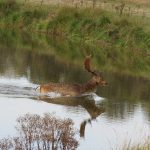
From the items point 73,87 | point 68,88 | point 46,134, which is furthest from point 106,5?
point 46,134

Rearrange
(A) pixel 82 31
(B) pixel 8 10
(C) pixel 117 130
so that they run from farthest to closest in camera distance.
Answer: (B) pixel 8 10 < (A) pixel 82 31 < (C) pixel 117 130

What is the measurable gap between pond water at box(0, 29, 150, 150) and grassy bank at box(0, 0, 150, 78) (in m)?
4.36

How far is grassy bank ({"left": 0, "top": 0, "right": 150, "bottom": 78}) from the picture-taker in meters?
39.1

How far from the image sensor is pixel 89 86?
25.2 meters

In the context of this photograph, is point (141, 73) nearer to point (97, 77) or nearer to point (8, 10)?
point (97, 77)

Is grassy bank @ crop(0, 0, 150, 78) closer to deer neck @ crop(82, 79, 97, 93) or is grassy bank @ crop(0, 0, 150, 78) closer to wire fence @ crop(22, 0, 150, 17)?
wire fence @ crop(22, 0, 150, 17)

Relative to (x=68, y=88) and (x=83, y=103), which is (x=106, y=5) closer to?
(x=68, y=88)

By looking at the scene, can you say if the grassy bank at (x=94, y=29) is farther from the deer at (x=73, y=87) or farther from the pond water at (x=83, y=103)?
the deer at (x=73, y=87)

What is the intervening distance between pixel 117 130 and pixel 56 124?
3.86 metres

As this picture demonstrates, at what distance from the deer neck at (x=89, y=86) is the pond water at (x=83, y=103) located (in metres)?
0.27

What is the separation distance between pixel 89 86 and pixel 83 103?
1137mm

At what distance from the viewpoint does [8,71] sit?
29141 mm

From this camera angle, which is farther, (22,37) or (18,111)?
(22,37)

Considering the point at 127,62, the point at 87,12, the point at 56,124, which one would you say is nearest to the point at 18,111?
the point at 56,124
